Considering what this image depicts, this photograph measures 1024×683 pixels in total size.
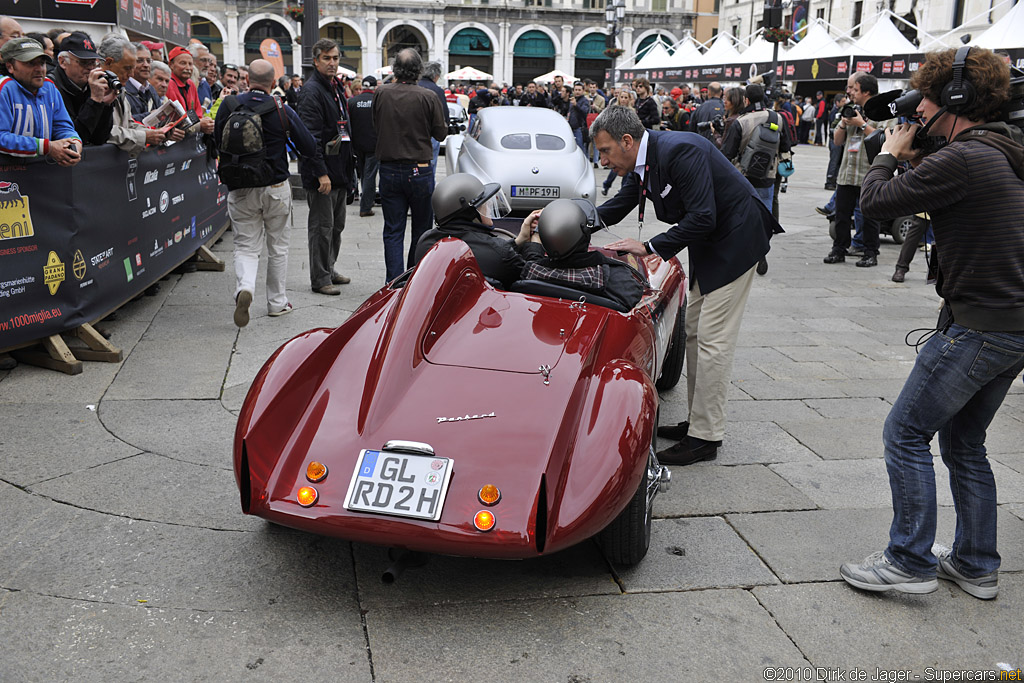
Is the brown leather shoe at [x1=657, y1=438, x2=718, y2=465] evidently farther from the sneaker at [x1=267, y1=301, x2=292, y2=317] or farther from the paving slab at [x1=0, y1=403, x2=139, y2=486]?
the sneaker at [x1=267, y1=301, x2=292, y2=317]

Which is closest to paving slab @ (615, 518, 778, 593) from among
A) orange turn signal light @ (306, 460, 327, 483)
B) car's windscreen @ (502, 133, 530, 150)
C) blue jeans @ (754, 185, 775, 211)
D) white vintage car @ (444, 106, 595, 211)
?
orange turn signal light @ (306, 460, 327, 483)

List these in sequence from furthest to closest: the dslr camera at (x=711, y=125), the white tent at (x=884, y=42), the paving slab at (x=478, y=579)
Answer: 1. the white tent at (x=884, y=42)
2. the dslr camera at (x=711, y=125)
3. the paving slab at (x=478, y=579)

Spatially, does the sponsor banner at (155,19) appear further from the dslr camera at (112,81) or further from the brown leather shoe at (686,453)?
the brown leather shoe at (686,453)

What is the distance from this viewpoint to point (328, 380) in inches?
134

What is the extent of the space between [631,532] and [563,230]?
4.62 ft

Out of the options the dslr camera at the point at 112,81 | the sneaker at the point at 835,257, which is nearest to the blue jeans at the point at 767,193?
the sneaker at the point at 835,257

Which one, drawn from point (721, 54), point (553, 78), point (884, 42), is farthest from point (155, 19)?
point (721, 54)

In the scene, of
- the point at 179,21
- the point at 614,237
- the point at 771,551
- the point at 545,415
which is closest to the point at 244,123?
the point at 545,415

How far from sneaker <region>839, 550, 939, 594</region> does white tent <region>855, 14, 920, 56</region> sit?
995 inches

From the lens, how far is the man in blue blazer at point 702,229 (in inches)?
167

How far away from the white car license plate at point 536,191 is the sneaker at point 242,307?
5997mm

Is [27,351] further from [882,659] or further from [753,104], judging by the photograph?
[753,104]

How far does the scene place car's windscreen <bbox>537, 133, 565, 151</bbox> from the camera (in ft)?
41.2

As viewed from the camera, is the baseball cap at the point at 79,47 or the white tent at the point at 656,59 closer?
the baseball cap at the point at 79,47
